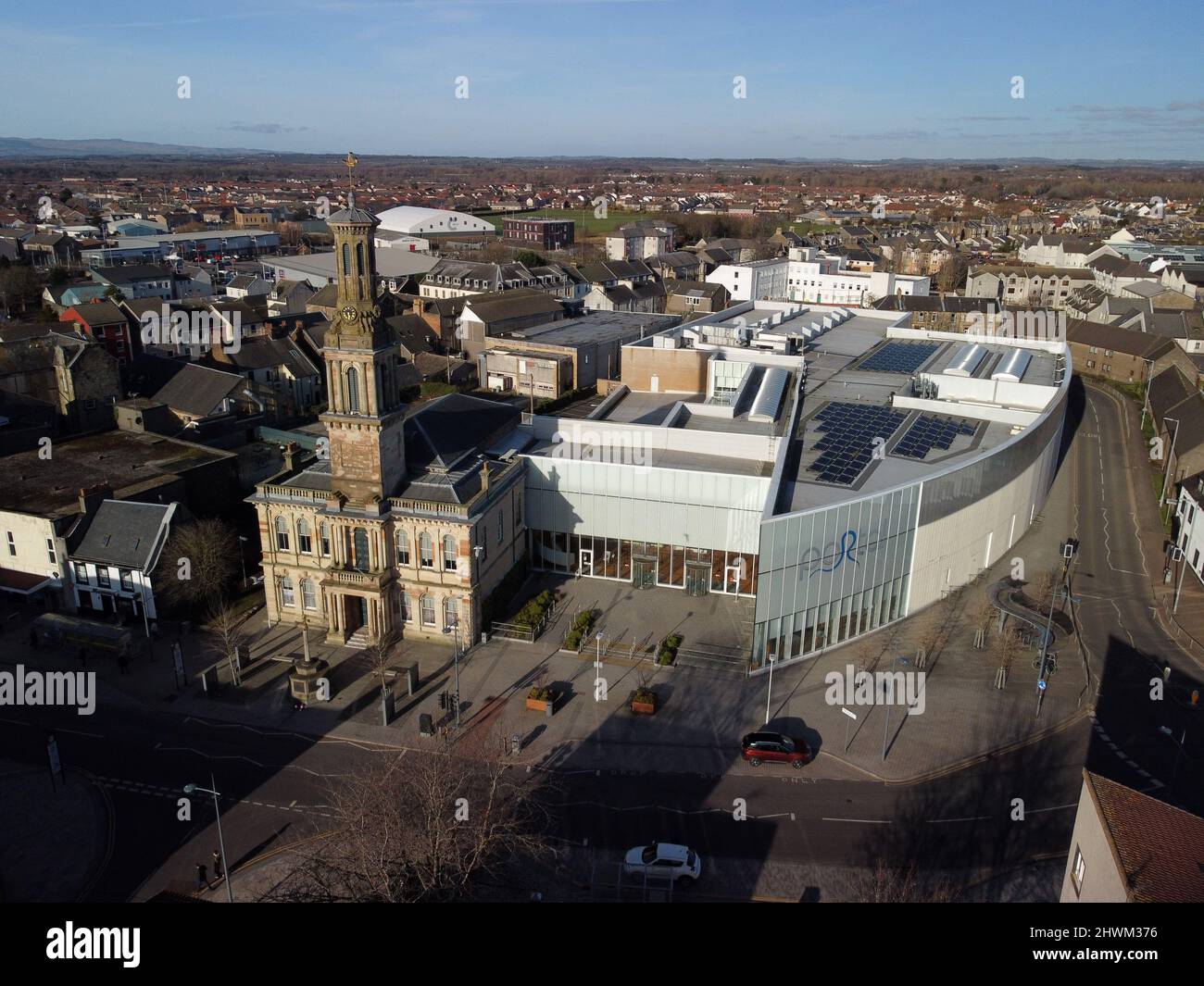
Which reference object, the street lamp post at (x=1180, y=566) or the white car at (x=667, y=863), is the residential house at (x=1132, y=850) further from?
the street lamp post at (x=1180, y=566)

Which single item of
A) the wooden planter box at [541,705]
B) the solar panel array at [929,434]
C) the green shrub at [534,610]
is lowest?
the wooden planter box at [541,705]

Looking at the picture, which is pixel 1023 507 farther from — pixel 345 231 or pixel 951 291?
pixel 951 291

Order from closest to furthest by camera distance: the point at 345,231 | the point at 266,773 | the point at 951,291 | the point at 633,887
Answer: the point at 633,887 < the point at 266,773 < the point at 345,231 < the point at 951,291

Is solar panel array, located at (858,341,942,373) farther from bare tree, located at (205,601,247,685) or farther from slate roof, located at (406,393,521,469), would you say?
bare tree, located at (205,601,247,685)

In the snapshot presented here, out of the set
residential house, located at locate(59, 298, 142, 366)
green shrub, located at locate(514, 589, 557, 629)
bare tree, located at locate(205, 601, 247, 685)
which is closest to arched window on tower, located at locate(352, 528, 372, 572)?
bare tree, located at locate(205, 601, 247, 685)

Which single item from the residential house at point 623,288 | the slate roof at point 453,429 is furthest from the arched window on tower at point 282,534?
the residential house at point 623,288
